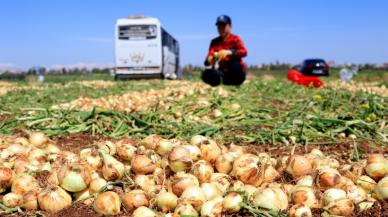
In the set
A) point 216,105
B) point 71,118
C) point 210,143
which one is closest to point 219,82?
point 216,105

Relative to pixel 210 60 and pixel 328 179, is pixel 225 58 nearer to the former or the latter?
pixel 210 60

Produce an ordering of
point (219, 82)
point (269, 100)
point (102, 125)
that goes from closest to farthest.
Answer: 1. point (102, 125)
2. point (269, 100)
3. point (219, 82)

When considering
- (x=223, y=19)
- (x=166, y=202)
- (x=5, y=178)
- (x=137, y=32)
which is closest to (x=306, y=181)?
(x=166, y=202)

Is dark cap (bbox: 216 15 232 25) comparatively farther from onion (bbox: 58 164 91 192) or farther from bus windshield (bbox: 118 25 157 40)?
bus windshield (bbox: 118 25 157 40)

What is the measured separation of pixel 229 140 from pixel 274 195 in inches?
88.8

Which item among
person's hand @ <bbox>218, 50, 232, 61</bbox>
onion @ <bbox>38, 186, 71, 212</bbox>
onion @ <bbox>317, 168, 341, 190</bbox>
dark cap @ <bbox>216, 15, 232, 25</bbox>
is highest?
dark cap @ <bbox>216, 15, 232, 25</bbox>

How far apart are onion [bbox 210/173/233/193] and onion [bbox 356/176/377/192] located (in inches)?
28.3

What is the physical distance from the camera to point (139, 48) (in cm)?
2680

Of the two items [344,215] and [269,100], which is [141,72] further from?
[344,215]

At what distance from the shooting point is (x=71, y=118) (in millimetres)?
5387

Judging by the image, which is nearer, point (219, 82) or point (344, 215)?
point (344, 215)

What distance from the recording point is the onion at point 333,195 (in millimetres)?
2342

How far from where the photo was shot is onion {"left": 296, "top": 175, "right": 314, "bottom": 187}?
8.40 feet

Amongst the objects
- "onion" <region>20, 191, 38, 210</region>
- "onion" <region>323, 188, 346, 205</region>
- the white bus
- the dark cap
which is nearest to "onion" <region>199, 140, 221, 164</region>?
"onion" <region>323, 188, 346, 205</region>
